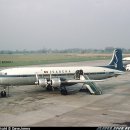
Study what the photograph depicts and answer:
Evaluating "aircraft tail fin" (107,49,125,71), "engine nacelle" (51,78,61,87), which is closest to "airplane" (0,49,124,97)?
"engine nacelle" (51,78,61,87)

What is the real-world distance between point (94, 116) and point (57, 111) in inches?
149

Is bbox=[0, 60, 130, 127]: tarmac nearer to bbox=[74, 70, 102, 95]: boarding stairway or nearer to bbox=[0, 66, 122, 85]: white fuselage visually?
bbox=[74, 70, 102, 95]: boarding stairway

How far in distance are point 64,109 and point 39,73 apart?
11.1 meters

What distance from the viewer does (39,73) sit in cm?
3397

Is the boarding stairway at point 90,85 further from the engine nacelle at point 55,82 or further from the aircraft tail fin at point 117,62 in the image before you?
the aircraft tail fin at point 117,62

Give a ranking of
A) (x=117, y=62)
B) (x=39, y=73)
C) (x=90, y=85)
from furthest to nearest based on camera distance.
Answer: (x=117, y=62)
(x=39, y=73)
(x=90, y=85)

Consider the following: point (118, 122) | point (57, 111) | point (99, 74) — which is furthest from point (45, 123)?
point (99, 74)

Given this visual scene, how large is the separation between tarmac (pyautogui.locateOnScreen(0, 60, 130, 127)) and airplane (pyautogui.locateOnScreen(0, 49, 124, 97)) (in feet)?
4.21

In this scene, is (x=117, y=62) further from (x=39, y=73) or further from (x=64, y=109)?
(x=64, y=109)

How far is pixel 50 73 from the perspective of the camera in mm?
34562

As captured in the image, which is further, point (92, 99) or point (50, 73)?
point (50, 73)

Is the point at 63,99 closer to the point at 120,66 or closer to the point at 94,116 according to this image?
the point at 94,116

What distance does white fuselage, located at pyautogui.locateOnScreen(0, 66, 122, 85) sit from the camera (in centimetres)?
3250

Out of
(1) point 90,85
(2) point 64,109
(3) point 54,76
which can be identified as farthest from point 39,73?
(2) point 64,109
